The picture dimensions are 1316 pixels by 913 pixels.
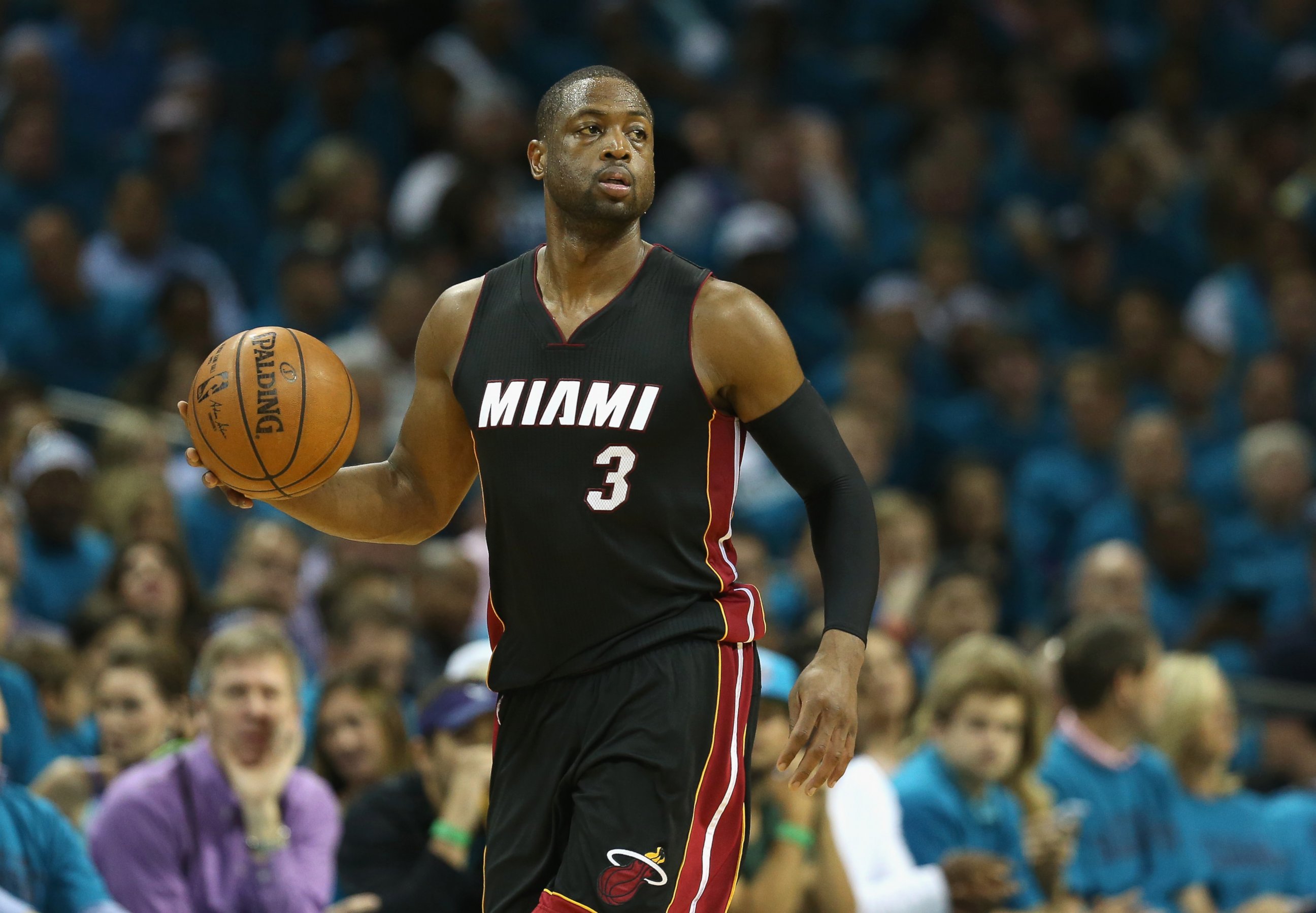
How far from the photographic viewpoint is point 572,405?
3545mm

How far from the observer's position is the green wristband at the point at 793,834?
18.7 feet

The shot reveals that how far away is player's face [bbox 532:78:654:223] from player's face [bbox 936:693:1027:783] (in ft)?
10.4

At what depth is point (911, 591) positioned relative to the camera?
893 centimetres

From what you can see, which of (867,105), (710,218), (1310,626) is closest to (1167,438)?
(1310,626)

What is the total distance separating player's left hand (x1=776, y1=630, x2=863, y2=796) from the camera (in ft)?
11.1

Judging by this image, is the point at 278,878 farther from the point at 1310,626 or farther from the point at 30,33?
the point at 30,33

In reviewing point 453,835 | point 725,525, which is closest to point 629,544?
point 725,525

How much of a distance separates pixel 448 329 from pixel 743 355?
629 mm

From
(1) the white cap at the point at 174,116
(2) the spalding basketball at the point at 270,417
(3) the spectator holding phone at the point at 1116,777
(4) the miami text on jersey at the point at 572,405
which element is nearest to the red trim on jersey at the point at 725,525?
(4) the miami text on jersey at the point at 572,405

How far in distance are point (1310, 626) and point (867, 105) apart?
5.56 m

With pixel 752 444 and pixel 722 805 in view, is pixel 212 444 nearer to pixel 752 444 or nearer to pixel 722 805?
pixel 722 805

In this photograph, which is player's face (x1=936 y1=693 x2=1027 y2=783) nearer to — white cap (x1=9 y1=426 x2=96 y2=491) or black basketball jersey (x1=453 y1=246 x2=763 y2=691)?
black basketball jersey (x1=453 y1=246 x2=763 y2=691)

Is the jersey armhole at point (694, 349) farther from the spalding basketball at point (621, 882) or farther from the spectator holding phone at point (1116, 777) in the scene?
the spectator holding phone at point (1116, 777)
